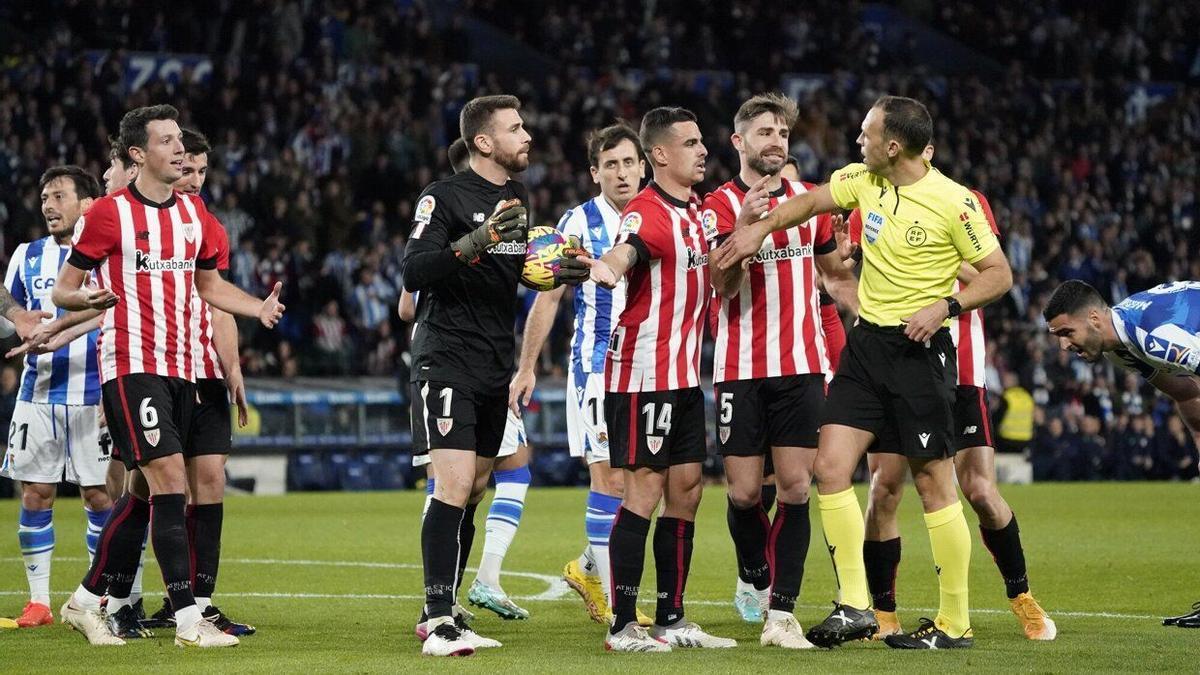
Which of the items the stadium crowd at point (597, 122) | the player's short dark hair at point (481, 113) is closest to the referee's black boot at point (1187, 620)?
the player's short dark hair at point (481, 113)

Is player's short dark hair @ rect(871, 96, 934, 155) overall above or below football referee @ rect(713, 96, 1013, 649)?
above

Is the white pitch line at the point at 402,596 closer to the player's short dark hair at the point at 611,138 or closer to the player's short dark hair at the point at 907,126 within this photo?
the player's short dark hair at the point at 611,138

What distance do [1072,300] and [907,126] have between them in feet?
3.66

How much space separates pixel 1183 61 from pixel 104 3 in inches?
889

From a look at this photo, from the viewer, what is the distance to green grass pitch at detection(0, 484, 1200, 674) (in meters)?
6.82

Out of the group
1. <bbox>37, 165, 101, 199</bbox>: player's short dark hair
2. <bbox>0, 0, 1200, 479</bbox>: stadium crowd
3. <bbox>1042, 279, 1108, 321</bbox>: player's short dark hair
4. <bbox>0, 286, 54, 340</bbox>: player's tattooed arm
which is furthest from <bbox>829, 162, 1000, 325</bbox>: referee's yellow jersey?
<bbox>0, 0, 1200, 479</bbox>: stadium crowd

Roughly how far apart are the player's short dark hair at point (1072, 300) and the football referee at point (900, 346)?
15.6 inches

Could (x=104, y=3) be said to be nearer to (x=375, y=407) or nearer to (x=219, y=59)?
(x=219, y=59)

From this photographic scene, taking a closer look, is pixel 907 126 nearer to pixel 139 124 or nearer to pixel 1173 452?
pixel 139 124

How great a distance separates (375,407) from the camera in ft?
74.3

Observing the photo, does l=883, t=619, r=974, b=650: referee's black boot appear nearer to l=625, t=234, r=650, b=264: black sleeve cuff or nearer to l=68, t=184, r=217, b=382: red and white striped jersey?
l=625, t=234, r=650, b=264: black sleeve cuff

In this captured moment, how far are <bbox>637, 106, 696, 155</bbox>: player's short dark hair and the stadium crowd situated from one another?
1461cm

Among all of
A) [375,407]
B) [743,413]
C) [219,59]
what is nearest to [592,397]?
[743,413]

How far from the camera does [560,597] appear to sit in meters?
10.1
